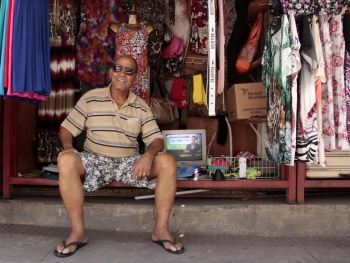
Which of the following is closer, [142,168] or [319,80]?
[142,168]

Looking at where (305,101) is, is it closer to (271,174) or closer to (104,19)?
(271,174)

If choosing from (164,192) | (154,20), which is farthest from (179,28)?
(164,192)

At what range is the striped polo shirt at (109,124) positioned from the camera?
10.8 ft

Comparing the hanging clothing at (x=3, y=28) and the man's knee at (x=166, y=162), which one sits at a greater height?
the hanging clothing at (x=3, y=28)

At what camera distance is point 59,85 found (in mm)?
4684

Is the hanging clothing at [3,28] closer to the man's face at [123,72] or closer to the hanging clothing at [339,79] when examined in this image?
the man's face at [123,72]

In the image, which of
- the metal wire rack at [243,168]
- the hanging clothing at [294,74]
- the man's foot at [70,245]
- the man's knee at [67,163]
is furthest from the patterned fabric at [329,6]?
the man's foot at [70,245]

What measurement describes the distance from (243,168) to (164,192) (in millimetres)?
1164

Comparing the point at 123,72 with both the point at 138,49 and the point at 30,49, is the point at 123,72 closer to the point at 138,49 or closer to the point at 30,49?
the point at 30,49

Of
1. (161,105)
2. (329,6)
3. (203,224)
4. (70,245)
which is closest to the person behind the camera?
(70,245)

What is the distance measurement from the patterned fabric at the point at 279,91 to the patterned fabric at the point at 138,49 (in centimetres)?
148

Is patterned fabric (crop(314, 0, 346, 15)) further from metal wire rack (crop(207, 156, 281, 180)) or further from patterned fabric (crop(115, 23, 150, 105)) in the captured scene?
patterned fabric (crop(115, 23, 150, 105))

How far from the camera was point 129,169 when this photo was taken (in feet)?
10.5

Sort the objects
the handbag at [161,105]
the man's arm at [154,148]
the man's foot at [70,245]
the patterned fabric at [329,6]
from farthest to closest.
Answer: the handbag at [161,105] → the patterned fabric at [329,6] → the man's arm at [154,148] → the man's foot at [70,245]
